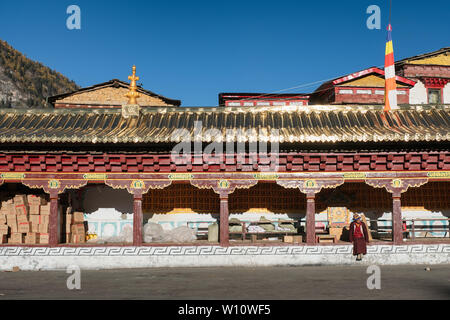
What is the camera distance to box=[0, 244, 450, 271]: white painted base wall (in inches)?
526

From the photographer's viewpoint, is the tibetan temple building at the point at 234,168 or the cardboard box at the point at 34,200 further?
the cardboard box at the point at 34,200

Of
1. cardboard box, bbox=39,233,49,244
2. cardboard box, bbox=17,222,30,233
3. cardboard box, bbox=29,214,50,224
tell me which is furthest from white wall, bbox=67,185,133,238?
cardboard box, bbox=17,222,30,233

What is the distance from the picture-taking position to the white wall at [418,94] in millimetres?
29297

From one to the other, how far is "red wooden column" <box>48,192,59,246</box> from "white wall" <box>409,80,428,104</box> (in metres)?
24.5

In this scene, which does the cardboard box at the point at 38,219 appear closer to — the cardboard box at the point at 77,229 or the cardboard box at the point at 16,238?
the cardboard box at the point at 16,238

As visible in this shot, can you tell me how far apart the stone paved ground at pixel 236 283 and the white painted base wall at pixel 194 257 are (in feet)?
1.58

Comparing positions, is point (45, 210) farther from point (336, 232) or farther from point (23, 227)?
point (336, 232)

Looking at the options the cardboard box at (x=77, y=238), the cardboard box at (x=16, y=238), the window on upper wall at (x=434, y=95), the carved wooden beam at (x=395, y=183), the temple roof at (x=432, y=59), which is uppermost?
the temple roof at (x=432, y=59)

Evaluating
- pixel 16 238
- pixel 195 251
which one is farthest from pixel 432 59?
pixel 16 238

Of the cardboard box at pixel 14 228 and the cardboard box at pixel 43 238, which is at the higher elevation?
the cardboard box at pixel 14 228

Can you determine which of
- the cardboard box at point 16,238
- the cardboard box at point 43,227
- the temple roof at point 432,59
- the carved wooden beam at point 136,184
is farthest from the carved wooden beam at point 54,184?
the temple roof at point 432,59

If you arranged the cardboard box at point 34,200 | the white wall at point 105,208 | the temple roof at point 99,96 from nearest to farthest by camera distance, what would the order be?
the cardboard box at point 34,200
the white wall at point 105,208
the temple roof at point 99,96

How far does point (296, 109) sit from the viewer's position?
15023 millimetres
